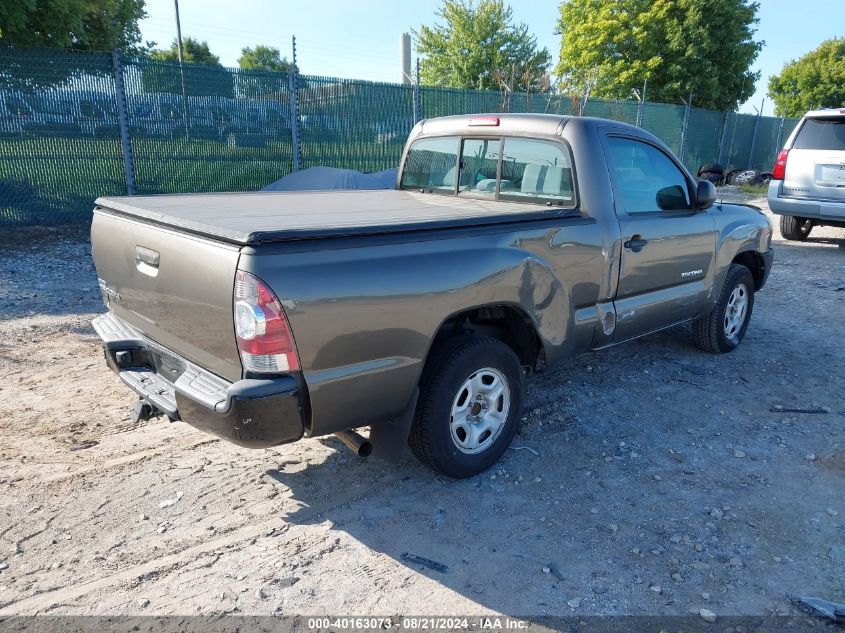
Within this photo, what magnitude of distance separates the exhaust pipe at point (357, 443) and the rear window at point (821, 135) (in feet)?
31.3

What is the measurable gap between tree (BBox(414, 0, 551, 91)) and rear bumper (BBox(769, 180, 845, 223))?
2389 cm

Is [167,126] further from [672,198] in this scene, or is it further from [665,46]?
[665,46]

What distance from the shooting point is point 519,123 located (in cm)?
422

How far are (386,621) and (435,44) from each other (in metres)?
36.1

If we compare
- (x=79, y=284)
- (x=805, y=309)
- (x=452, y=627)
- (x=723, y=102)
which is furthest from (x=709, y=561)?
(x=723, y=102)

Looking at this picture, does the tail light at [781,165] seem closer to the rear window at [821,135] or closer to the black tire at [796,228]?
the rear window at [821,135]

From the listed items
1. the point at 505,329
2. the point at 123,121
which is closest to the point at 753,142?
the point at 123,121

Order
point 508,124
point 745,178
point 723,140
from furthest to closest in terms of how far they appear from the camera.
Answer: point 723,140, point 745,178, point 508,124

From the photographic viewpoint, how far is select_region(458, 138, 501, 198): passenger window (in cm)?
437

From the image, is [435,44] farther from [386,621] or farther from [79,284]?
[386,621]

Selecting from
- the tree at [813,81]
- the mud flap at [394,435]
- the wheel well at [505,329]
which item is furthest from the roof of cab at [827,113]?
the tree at [813,81]

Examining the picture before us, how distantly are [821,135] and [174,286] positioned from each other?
10180 millimetres

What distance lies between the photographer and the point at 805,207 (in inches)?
389

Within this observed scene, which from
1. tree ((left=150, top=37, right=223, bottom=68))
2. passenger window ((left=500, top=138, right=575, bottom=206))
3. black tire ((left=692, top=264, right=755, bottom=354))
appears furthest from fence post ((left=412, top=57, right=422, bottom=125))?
tree ((left=150, top=37, right=223, bottom=68))
